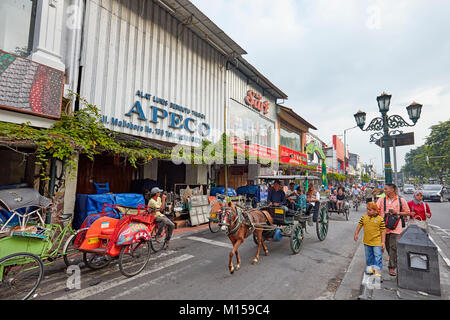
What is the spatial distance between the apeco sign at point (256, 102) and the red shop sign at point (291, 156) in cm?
453

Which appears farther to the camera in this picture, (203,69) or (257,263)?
(203,69)

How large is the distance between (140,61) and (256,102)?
35.4 feet

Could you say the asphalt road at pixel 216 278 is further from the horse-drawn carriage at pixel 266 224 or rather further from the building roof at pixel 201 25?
the building roof at pixel 201 25

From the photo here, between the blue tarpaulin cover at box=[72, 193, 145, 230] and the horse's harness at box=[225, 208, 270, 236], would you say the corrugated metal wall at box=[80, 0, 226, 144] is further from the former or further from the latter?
the horse's harness at box=[225, 208, 270, 236]

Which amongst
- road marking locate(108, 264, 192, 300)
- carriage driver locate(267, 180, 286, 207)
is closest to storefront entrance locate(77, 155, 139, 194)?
road marking locate(108, 264, 192, 300)

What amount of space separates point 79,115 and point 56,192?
2.66 meters

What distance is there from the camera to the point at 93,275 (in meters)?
4.76

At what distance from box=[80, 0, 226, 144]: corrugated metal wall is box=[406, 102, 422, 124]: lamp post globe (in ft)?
32.8

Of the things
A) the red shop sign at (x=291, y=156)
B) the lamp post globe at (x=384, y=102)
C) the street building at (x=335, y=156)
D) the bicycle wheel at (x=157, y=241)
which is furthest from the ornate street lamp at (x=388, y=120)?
the street building at (x=335, y=156)

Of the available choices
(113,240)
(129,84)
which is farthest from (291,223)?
(129,84)

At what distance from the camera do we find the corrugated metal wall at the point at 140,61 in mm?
8812

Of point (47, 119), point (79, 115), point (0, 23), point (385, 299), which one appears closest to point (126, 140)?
point (79, 115)

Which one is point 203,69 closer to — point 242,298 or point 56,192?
point 56,192

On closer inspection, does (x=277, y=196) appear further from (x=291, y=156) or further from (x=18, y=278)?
(x=291, y=156)
